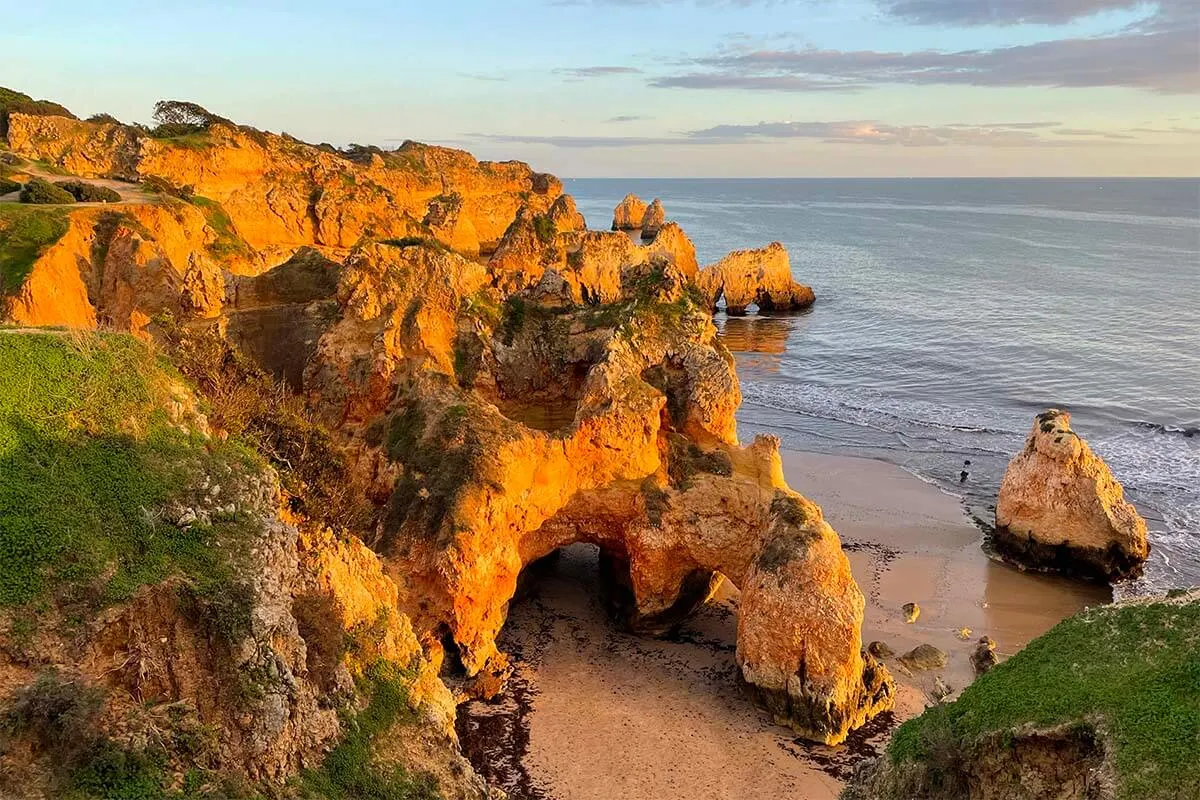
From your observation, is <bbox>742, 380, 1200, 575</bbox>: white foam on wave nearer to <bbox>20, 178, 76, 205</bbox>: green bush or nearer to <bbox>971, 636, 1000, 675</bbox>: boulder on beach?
<bbox>971, 636, 1000, 675</bbox>: boulder on beach

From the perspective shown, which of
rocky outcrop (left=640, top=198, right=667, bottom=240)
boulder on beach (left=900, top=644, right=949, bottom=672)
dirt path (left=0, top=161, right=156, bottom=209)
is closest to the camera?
boulder on beach (left=900, top=644, right=949, bottom=672)

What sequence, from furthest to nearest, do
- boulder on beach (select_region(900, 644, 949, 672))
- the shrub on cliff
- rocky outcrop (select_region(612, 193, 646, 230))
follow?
rocky outcrop (select_region(612, 193, 646, 230)), boulder on beach (select_region(900, 644, 949, 672)), the shrub on cliff

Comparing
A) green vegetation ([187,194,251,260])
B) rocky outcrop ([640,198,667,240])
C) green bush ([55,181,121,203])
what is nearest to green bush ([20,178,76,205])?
green bush ([55,181,121,203])

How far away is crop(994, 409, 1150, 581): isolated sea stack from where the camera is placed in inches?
1035

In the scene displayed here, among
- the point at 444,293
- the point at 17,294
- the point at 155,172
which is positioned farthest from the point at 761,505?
the point at 155,172

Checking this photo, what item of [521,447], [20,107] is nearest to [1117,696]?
[521,447]

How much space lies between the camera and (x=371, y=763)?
11.1m

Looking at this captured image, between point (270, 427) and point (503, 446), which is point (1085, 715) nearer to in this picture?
point (503, 446)

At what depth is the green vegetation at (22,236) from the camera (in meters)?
27.9

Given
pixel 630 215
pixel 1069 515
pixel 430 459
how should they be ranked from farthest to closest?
pixel 630 215, pixel 1069 515, pixel 430 459

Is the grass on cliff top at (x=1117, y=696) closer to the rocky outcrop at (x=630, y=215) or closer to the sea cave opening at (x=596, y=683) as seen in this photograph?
the sea cave opening at (x=596, y=683)

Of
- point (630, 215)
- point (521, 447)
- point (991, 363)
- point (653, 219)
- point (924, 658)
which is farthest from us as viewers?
point (630, 215)

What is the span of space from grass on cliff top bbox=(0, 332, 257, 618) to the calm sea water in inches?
1031

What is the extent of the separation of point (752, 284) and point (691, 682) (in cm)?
6311
